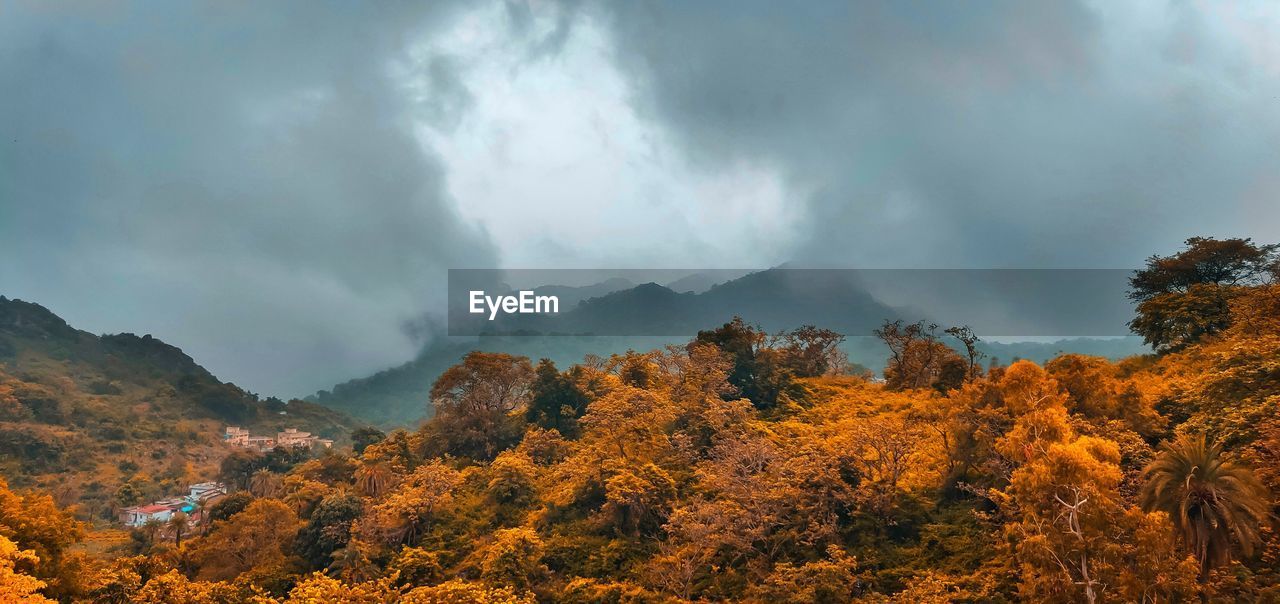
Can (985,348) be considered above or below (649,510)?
above

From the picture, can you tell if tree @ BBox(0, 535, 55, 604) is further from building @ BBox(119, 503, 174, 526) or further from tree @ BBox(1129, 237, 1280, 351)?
building @ BBox(119, 503, 174, 526)

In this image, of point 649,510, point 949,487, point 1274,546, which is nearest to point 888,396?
point 949,487

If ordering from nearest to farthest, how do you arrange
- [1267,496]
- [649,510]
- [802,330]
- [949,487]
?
[1267,496] → [949,487] → [649,510] → [802,330]

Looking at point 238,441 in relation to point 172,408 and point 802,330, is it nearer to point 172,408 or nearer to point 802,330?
point 172,408

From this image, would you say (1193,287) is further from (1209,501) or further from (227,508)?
(227,508)

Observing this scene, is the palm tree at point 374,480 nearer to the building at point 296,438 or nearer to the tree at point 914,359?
the tree at point 914,359

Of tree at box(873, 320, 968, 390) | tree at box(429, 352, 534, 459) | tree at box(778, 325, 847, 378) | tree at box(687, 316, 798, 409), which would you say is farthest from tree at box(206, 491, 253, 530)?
tree at box(873, 320, 968, 390)
